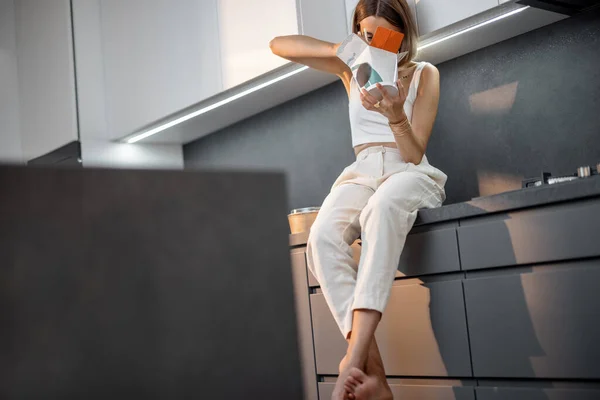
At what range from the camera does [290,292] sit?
55cm

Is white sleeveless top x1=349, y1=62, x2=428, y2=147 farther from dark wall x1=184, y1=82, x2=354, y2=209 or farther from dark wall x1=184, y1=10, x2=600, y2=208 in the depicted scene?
dark wall x1=184, y1=82, x2=354, y2=209

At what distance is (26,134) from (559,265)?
3.58 m

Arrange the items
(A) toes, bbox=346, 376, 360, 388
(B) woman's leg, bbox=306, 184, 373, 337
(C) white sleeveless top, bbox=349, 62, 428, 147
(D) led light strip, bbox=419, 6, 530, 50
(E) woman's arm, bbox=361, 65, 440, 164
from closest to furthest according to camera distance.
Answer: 1. (A) toes, bbox=346, 376, 360, 388
2. (B) woman's leg, bbox=306, 184, 373, 337
3. (E) woman's arm, bbox=361, 65, 440, 164
4. (D) led light strip, bbox=419, 6, 530, 50
5. (C) white sleeveless top, bbox=349, 62, 428, 147

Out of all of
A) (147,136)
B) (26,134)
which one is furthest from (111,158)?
(26,134)

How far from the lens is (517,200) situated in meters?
2.04

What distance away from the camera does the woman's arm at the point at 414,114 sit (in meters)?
2.23

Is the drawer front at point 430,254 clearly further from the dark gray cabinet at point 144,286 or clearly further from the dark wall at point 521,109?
the dark gray cabinet at point 144,286

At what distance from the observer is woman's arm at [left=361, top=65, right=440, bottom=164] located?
7.30 feet

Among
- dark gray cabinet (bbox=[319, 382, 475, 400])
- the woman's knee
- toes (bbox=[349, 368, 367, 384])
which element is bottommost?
dark gray cabinet (bbox=[319, 382, 475, 400])

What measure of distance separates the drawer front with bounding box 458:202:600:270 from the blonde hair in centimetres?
72

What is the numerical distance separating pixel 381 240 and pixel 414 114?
579 mm

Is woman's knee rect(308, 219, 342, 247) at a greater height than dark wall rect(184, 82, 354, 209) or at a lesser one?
lesser

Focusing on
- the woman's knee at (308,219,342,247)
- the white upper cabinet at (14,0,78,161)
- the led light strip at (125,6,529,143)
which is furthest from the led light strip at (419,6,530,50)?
the white upper cabinet at (14,0,78,161)

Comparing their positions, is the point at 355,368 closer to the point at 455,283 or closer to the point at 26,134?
the point at 455,283
